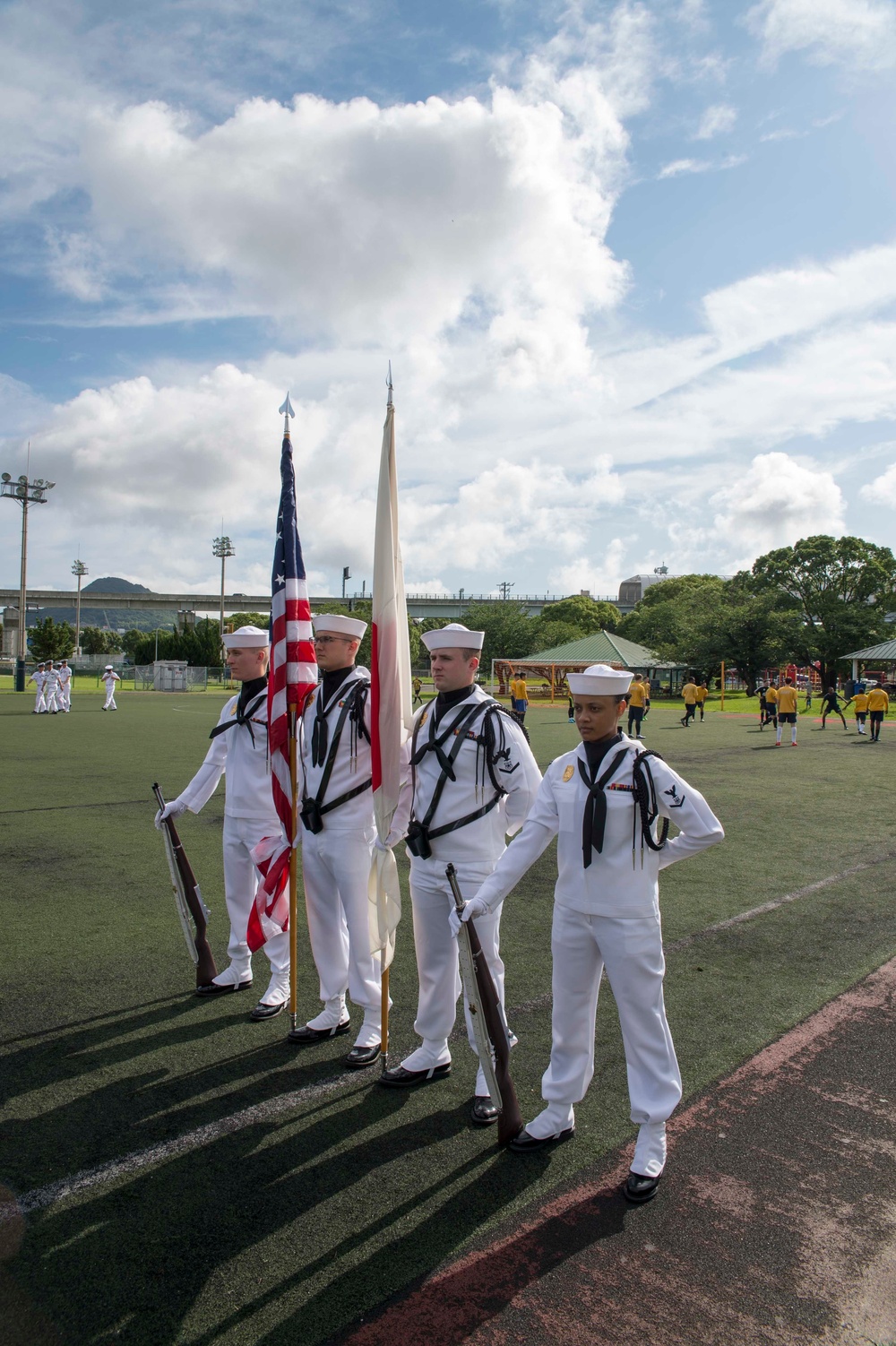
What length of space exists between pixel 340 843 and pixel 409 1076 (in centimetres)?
127

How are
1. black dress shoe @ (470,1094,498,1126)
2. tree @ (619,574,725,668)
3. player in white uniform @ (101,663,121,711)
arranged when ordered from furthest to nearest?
tree @ (619,574,725,668) → player in white uniform @ (101,663,121,711) → black dress shoe @ (470,1094,498,1126)

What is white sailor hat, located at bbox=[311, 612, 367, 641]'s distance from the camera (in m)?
5.08

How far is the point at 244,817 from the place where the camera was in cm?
559

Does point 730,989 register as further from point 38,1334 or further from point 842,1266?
point 38,1334

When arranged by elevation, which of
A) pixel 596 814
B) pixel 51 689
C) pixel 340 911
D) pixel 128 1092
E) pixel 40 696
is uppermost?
pixel 596 814

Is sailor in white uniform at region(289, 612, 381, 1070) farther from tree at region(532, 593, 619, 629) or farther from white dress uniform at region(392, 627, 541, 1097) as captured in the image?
tree at region(532, 593, 619, 629)

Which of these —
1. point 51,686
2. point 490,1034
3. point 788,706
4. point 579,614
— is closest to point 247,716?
point 490,1034

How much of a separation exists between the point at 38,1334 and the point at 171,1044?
2130 mm

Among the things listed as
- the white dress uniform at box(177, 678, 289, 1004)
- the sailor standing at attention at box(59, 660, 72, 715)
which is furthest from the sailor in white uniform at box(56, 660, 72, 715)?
the white dress uniform at box(177, 678, 289, 1004)

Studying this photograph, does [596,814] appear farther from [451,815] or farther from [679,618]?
[679,618]

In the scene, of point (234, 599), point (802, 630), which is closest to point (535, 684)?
point (802, 630)

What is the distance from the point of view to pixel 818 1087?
173 inches

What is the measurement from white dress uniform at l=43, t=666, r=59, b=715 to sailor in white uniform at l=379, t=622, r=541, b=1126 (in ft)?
99.5


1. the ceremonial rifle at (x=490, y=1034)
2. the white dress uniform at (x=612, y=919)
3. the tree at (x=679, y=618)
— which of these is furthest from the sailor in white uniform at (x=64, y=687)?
the tree at (x=679, y=618)
